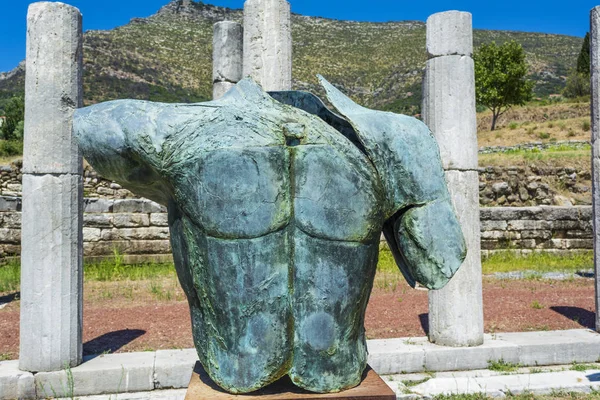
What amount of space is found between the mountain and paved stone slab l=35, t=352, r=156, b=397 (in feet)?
88.9

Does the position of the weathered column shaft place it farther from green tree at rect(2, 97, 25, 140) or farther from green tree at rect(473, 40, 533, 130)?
green tree at rect(473, 40, 533, 130)

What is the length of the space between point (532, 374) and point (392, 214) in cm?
415

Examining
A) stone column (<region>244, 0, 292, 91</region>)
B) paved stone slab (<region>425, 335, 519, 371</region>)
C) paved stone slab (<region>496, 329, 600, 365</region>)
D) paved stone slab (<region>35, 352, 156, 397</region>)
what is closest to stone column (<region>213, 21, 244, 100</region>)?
stone column (<region>244, 0, 292, 91</region>)

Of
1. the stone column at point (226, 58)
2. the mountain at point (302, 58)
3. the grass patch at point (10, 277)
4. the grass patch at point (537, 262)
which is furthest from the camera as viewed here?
the mountain at point (302, 58)

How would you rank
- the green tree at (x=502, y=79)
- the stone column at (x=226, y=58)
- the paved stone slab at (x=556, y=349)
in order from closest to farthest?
the paved stone slab at (x=556, y=349), the stone column at (x=226, y=58), the green tree at (x=502, y=79)

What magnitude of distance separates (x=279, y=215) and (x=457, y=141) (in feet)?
15.3

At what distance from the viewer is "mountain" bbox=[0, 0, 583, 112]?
36.4 m

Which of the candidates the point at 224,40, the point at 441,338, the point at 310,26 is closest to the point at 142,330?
the point at 441,338

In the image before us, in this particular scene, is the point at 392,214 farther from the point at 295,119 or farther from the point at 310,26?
the point at 310,26

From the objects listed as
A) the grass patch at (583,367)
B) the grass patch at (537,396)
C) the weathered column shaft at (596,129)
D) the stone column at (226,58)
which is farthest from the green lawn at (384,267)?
the grass patch at (537,396)

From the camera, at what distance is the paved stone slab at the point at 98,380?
201 inches

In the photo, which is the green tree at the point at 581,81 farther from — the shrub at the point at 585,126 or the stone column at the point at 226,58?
the stone column at the point at 226,58

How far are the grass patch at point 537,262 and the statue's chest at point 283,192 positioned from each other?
9.92m

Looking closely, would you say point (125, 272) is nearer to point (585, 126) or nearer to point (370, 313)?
point (370, 313)
